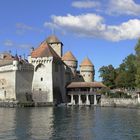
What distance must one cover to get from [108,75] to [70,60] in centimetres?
1135

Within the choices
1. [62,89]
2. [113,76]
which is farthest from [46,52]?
[113,76]

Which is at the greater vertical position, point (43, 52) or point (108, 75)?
point (43, 52)

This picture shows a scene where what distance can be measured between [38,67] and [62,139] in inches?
2094

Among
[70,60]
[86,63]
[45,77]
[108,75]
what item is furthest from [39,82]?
[86,63]

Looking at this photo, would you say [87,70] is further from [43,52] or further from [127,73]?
[43,52]

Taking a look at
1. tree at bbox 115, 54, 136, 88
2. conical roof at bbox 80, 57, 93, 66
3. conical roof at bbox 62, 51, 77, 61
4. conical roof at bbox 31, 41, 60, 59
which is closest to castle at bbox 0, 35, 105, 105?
conical roof at bbox 31, 41, 60, 59

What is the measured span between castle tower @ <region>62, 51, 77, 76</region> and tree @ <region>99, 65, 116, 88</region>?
8678 mm

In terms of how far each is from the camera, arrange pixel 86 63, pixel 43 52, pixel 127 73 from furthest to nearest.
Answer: pixel 86 63
pixel 43 52
pixel 127 73

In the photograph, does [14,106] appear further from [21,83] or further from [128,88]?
[128,88]

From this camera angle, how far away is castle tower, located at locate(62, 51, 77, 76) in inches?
3748

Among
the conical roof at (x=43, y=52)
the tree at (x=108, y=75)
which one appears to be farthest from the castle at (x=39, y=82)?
the tree at (x=108, y=75)

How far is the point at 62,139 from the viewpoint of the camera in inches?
1120

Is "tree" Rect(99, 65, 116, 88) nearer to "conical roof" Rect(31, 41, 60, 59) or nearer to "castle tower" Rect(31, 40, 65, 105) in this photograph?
"castle tower" Rect(31, 40, 65, 105)

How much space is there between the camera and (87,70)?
99.9 metres
